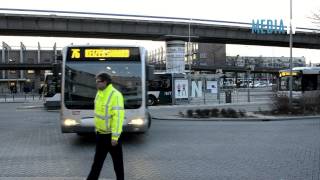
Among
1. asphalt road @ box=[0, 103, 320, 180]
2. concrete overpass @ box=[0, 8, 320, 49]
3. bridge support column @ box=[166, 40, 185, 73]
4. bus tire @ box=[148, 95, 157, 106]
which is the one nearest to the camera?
asphalt road @ box=[0, 103, 320, 180]

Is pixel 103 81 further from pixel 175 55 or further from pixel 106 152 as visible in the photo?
pixel 175 55

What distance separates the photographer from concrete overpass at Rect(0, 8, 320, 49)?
50.7 metres

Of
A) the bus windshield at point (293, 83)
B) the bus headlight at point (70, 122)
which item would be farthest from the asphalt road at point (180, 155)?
the bus windshield at point (293, 83)

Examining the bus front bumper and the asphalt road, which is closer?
the asphalt road

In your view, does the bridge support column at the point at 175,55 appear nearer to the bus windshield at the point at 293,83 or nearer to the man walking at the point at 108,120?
the bus windshield at the point at 293,83

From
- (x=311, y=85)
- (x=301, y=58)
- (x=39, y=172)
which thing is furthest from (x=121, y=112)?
(x=301, y=58)

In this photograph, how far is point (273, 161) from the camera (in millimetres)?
10164

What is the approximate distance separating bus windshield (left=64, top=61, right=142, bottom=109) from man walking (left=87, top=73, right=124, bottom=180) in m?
5.87

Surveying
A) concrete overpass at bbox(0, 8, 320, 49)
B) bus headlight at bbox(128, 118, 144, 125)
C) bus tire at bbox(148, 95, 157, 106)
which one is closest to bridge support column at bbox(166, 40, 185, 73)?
concrete overpass at bbox(0, 8, 320, 49)

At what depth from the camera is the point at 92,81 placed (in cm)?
1334

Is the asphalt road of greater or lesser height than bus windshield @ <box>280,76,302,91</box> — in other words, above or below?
below

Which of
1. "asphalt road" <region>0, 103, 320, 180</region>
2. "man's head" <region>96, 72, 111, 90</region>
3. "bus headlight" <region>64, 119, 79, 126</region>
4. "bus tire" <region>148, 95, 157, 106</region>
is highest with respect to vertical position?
"man's head" <region>96, 72, 111, 90</region>

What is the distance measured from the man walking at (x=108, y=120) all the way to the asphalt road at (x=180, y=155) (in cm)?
126

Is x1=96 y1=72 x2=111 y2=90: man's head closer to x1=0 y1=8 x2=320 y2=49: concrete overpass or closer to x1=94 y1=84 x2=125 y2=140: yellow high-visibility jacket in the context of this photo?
x1=94 y1=84 x2=125 y2=140: yellow high-visibility jacket
